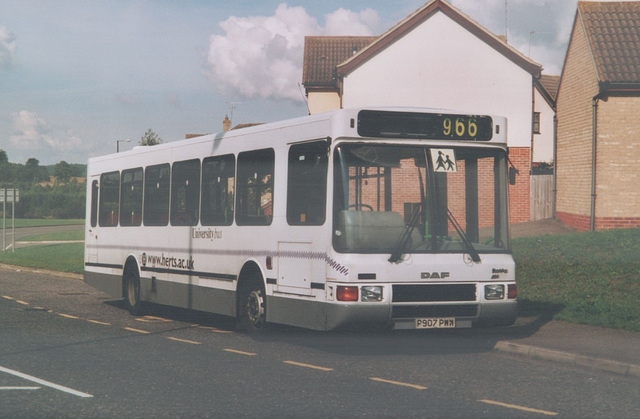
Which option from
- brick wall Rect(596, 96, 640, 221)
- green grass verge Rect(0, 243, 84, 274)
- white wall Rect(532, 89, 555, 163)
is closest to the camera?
brick wall Rect(596, 96, 640, 221)

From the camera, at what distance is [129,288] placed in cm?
1622

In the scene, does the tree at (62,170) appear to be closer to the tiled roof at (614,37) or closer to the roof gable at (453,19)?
the roof gable at (453,19)

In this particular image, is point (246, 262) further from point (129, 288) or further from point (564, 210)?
point (564, 210)

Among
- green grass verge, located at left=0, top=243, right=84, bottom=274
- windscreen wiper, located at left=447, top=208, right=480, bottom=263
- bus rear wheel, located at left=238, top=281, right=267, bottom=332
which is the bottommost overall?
green grass verge, located at left=0, top=243, right=84, bottom=274

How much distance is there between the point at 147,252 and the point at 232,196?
3.53 metres

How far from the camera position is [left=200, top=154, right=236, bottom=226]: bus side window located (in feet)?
41.4

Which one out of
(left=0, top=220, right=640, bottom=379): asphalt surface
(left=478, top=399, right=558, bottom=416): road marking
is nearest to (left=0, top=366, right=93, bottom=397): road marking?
(left=478, top=399, right=558, bottom=416): road marking

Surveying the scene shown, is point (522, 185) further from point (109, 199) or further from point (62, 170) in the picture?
point (62, 170)

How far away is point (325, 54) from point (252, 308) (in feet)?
123

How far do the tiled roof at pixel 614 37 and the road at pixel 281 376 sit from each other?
18506 millimetres

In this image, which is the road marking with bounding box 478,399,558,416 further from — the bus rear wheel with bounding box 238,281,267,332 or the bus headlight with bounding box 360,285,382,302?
the bus rear wheel with bounding box 238,281,267,332

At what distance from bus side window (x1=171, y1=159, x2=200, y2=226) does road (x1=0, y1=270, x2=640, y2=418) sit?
1.74 meters

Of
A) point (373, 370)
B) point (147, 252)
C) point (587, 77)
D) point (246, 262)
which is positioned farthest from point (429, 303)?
point (587, 77)

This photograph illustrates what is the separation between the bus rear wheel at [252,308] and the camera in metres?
11.7
